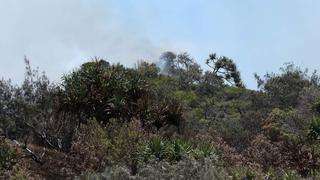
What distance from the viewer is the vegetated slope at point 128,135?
1805cm

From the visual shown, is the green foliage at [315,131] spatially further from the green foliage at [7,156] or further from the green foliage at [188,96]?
the green foliage at [188,96]

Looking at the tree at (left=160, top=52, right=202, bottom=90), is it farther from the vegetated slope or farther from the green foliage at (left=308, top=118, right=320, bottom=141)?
the green foliage at (left=308, top=118, right=320, bottom=141)

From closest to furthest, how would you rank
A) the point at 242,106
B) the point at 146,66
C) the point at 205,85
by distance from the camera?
the point at 242,106 → the point at 205,85 → the point at 146,66

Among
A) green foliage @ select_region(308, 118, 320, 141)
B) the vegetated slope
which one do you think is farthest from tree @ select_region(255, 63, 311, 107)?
green foliage @ select_region(308, 118, 320, 141)

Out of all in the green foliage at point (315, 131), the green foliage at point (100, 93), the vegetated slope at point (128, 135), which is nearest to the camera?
the vegetated slope at point (128, 135)

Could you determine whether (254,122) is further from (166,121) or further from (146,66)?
(146,66)

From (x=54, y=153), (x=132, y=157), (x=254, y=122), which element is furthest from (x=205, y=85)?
(x=132, y=157)

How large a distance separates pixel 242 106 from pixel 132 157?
3316 cm

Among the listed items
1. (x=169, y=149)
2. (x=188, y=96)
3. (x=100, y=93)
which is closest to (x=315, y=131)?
(x=100, y=93)

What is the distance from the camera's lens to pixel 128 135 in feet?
63.9

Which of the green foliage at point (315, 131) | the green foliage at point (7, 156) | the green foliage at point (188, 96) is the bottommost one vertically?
the green foliage at point (7, 156)

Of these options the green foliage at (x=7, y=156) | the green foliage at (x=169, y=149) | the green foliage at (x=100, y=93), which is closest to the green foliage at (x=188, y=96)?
the green foliage at (x=100, y=93)

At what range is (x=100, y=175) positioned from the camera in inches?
536

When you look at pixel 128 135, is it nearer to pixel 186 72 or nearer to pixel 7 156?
pixel 7 156
